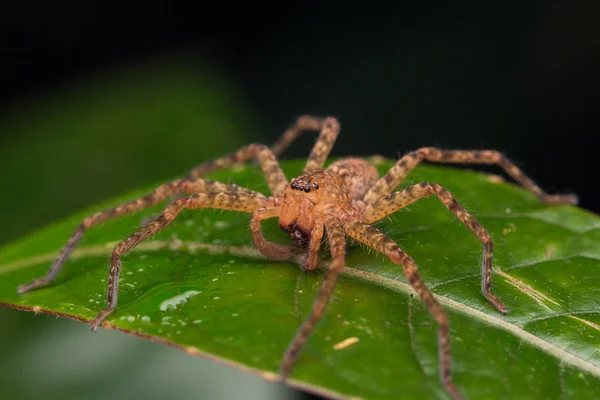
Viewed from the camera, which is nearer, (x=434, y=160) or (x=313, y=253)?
(x=313, y=253)

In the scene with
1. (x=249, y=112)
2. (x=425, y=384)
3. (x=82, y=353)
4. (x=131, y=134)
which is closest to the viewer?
(x=425, y=384)

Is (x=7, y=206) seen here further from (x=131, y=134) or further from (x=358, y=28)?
(x=358, y=28)

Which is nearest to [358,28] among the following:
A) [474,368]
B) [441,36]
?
[441,36]

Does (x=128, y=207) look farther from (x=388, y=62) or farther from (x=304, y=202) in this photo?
(x=388, y=62)

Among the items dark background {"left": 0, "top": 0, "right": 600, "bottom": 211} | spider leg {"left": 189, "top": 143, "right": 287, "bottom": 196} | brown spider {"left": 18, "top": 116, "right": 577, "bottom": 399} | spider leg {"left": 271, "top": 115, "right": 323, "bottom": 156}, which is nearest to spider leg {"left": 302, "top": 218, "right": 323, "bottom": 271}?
brown spider {"left": 18, "top": 116, "right": 577, "bottom": 399}

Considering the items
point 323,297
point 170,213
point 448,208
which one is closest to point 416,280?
point 323,297

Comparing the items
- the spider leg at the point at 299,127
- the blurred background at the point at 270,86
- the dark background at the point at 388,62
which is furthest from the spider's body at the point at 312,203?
the dark background at the point at 388,62

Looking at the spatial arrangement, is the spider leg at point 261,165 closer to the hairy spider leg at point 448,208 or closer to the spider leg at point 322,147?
the spider leg at point 322,147
